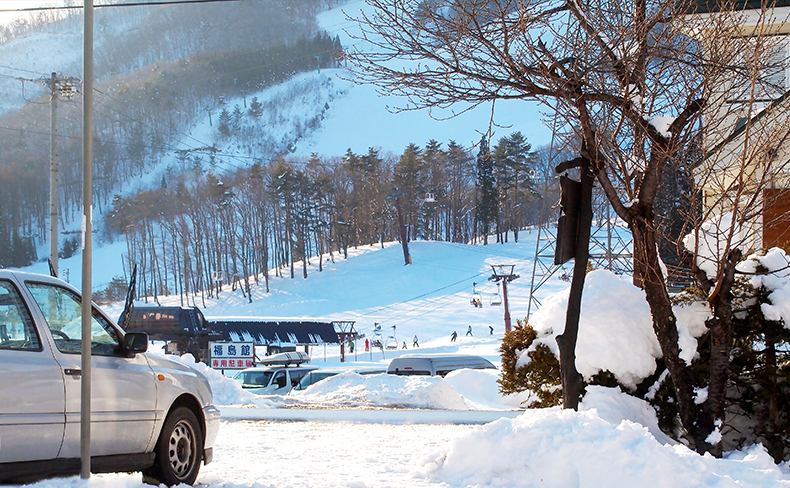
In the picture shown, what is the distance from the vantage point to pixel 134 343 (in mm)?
6516

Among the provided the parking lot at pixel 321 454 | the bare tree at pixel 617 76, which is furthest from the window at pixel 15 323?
the bare tree at pixel 617 76

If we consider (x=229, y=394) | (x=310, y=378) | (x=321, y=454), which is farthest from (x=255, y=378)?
(x=321, y=454)

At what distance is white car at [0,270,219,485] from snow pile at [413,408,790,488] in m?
2.21

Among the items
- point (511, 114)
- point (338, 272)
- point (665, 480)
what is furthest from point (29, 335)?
point (511, 114)

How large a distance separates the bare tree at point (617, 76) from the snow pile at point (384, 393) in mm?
12205

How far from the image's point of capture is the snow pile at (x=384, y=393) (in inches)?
789

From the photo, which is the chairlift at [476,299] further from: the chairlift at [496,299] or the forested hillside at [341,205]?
the forested hillside at [341,205]

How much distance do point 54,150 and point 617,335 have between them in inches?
781

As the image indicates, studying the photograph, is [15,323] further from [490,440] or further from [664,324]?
[664,324]

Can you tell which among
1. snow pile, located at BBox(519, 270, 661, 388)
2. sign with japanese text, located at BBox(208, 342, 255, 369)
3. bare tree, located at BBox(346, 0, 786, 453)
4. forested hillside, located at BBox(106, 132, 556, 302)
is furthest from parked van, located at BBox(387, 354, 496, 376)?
forested hillside, located at BBox(106, 132, 556, 302)

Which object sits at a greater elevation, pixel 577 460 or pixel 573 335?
pixel 573 335

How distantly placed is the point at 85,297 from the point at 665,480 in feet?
13.9

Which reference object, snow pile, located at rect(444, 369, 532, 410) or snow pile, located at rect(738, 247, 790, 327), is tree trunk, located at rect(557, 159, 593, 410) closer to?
snow pile, located at rect(738, 247, 790, 327)

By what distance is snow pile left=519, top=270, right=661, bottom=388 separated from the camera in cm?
854
